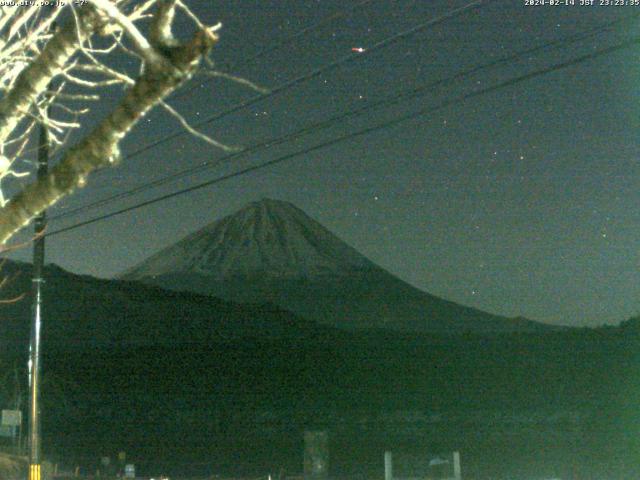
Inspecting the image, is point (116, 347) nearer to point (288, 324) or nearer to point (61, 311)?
point (61, 311)

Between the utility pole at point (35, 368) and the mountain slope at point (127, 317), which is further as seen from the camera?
the mountain slope at point (127, 317)

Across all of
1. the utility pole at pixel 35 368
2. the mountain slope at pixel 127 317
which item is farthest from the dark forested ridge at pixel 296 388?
the utility pole at pixel 35 368

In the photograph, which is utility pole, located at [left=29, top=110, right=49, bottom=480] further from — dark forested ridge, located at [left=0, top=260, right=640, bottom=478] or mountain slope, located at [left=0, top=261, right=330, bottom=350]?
mountain slope, located at [left=0, top=261, right=330, bottom=350]

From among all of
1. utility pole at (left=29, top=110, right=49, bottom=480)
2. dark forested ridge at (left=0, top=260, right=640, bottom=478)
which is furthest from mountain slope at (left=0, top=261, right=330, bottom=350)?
utility pole at (left=29, top=110, right=49, bottom=480)

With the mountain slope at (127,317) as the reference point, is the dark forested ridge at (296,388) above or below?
below

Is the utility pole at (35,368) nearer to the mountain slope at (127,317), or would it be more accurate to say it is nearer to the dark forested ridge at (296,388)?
the dark forested ridge at (296,388)

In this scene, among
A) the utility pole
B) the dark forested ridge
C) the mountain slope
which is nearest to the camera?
the utility pole

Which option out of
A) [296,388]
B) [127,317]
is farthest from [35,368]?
[127,317]

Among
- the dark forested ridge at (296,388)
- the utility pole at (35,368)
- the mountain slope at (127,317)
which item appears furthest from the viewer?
the mountain slope at (127,317)

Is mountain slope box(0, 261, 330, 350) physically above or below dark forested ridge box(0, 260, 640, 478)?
above

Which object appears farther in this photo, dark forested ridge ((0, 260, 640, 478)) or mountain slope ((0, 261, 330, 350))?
mountain slope ((0, 261, 330, 350))

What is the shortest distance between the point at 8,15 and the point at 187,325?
140331 mm

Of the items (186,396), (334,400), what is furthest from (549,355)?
(186,396)

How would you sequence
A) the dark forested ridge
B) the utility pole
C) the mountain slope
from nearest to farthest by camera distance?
the utility pole
the dark forested ridge
the mountain slope
